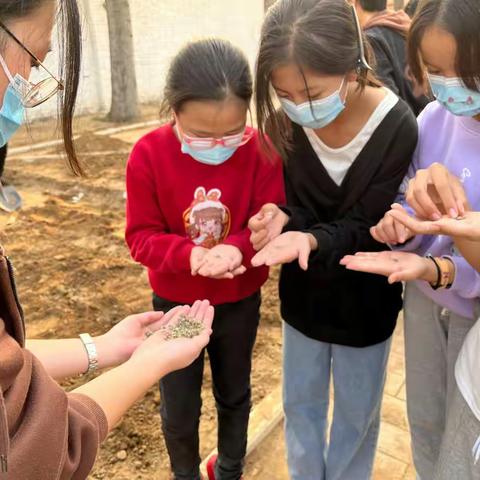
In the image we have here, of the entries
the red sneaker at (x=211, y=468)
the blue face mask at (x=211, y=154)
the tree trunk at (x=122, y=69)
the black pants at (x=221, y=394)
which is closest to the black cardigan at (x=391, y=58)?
the blue face mask at (x=211, y=154)

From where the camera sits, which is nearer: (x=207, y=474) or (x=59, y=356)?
(x=59, y=356)

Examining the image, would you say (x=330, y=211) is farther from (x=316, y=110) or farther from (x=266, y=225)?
(x=316, y=110)

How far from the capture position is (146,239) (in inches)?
73.9

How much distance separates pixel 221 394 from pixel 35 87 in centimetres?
144

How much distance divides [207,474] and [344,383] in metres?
0.84

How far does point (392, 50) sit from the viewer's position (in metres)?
2.66

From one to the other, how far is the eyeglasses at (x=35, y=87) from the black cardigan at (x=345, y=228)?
890mm

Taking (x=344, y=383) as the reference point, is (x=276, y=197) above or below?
above

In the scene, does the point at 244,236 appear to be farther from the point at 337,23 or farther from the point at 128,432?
the point at 128,432

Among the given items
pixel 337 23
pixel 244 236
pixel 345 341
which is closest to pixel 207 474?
pixel 345 341

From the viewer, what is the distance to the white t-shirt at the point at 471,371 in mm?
1393

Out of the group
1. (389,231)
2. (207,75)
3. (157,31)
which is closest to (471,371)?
(389,231)

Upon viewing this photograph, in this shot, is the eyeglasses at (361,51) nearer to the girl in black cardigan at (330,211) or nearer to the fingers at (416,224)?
the girl in black cardigan at (330,211)

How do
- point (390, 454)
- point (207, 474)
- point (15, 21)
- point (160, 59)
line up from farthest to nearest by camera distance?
point (160, 59)
point (390, 454)
point (207, 474)
point (15, 21)
